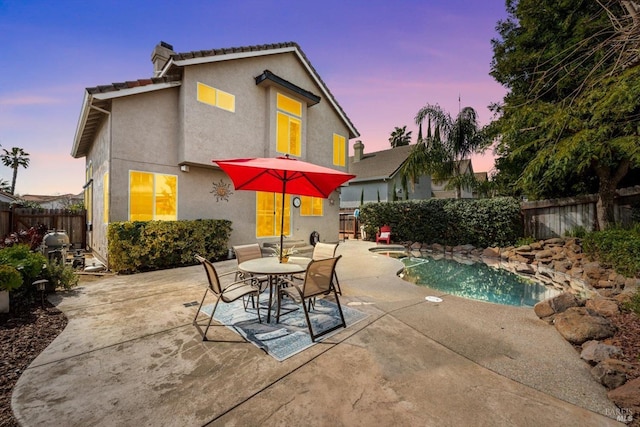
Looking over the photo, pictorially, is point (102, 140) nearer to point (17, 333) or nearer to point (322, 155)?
point (17, 333)

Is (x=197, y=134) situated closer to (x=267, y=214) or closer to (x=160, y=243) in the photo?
(x=160, y=243)

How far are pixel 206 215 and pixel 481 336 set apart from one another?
356 inches

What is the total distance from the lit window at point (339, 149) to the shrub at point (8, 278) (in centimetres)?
1253

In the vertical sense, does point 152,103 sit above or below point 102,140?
above

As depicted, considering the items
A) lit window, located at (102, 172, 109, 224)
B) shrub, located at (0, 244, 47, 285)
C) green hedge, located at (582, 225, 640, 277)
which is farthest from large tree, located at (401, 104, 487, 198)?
shrub, located at (0, 244, 47, 285)

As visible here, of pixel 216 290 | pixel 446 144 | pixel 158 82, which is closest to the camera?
pixel 216 290

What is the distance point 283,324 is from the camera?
13.8 ft

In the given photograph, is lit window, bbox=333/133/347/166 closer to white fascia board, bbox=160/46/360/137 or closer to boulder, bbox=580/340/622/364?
white fascia board, bbox=160/46/360/137

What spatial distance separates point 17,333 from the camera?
3.68m

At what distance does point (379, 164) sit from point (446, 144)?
8.10 meters

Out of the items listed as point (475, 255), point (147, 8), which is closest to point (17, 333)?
point (147, 8)

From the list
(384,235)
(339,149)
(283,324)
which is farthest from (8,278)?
(384,235)

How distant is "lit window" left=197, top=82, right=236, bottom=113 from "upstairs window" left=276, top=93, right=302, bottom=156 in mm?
2122

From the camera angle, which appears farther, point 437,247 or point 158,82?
point 437,247
